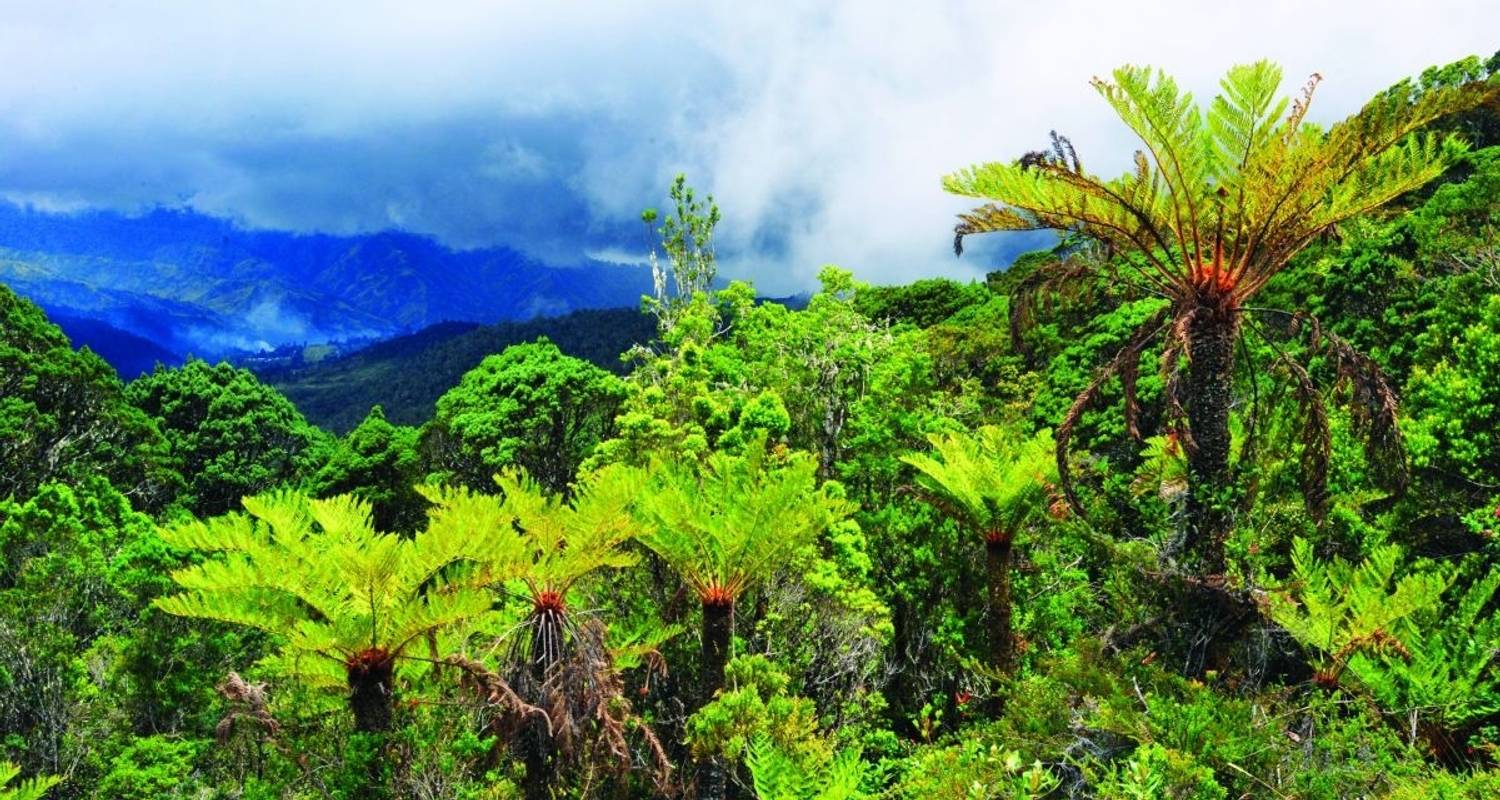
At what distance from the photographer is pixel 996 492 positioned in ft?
33.0

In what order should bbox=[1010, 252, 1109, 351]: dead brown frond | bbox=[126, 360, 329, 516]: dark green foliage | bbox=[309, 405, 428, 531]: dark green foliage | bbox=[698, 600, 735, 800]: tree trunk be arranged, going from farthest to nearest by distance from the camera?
bbox=[126, 360, 329, 516]: dark green foliage
bbox=[309, 405, 428, 531]: dark green foliage
bbox=[698, 600, 735, 800]: tree trunk
bbox=[1010, 252, 1109, 351]: dead brown frond

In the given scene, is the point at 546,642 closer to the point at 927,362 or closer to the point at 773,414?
the point at 773,414

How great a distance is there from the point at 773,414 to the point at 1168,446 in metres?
4.42

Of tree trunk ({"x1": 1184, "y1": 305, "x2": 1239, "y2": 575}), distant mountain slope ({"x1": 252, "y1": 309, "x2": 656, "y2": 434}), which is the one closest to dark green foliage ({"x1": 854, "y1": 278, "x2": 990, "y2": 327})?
tree trunk ({"x1": 1184, "y1": 305, "x2": 1239, "y2": 575})

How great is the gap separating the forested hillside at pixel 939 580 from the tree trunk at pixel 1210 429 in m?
0.03

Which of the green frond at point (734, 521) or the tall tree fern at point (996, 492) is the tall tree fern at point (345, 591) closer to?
the green frond at point (734, 521)

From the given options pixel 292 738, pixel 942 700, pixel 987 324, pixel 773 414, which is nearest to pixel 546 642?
pixel 292 738

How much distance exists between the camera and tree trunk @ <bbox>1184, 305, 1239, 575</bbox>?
749cm

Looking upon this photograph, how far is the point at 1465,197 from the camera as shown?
55.2ft

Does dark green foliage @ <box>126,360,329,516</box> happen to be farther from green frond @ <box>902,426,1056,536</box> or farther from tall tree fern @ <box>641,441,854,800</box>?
green frond @ <box>902,426,1056,536</box>

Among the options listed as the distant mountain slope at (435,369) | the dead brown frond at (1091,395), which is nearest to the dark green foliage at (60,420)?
the dead brown frond at (1091,395)

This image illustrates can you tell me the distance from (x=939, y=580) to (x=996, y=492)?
2.35 metres

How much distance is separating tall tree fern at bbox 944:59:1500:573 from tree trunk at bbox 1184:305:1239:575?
0.01 m

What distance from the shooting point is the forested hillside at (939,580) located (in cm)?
705
